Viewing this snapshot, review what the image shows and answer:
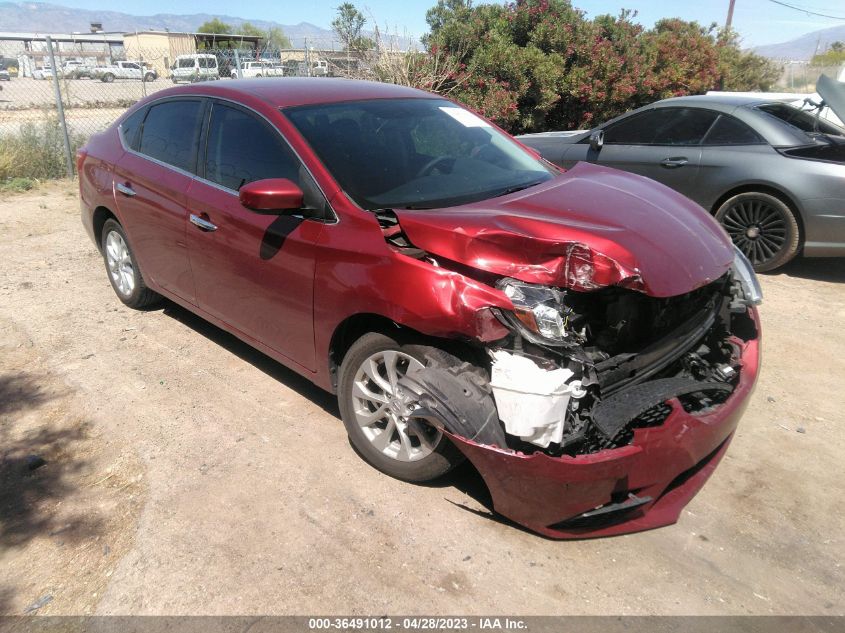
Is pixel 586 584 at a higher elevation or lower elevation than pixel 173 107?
lower

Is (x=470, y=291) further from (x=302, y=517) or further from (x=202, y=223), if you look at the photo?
(x=202, y=223)

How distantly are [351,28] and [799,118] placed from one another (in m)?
7.48

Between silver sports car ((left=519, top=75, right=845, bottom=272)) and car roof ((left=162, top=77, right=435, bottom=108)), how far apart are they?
9.95 feet

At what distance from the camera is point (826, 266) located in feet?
22.0

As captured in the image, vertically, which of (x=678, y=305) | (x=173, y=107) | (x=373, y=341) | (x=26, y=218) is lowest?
(x=26, y=218)

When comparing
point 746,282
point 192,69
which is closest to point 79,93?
point 192,69

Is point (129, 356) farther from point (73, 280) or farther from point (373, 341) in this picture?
point (373, 341)

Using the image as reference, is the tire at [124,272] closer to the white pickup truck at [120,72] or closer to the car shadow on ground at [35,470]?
the car shadow on ground at [35,470]

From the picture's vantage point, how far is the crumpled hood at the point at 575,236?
2721 mm

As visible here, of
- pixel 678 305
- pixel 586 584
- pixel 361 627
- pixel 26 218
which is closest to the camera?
pixel 361 627

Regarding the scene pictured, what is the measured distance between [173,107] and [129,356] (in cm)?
176

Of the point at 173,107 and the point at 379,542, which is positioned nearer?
the point at 379,542

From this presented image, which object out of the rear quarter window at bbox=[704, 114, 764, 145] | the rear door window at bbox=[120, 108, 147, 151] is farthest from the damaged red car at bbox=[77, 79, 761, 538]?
the rear quarter window at bbox=[704, 114, 764, 145]

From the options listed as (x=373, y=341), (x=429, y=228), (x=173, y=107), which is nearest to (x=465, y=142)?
(x=429, y=228)
